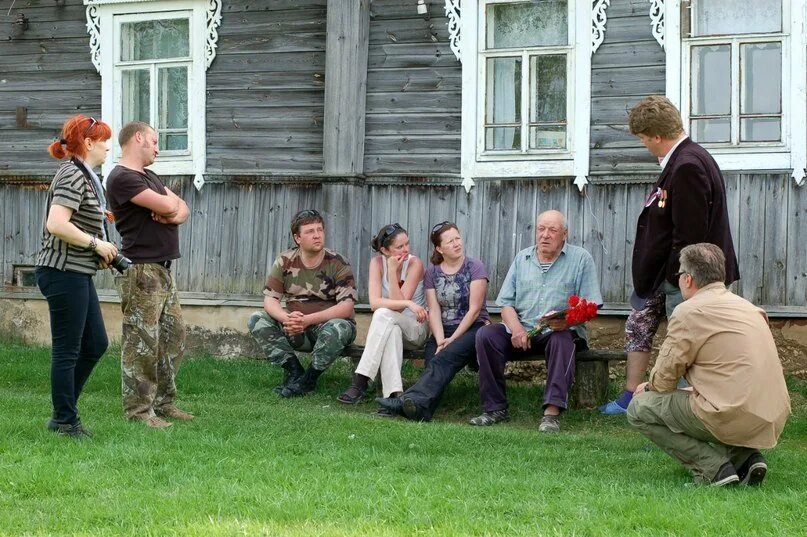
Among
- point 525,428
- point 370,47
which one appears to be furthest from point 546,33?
point 525,428

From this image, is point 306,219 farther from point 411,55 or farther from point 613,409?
point 613,409

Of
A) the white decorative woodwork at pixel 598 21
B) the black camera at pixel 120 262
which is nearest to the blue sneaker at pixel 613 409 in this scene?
the white decorative woodwork at pixel 598 21

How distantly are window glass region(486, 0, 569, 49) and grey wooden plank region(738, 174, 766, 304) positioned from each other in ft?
6.14

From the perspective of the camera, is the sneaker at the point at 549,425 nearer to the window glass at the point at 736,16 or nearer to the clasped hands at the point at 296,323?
the clasped hands at the point at 296,323

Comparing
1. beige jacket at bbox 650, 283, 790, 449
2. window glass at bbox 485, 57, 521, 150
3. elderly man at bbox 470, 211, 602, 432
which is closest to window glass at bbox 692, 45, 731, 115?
window glass at bbox 485, 57, 521, 150

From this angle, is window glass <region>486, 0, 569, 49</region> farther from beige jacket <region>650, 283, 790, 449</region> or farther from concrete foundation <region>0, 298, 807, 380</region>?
beige jacket <region>650, 283, 790, 449</region>

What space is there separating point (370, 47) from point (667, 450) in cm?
517

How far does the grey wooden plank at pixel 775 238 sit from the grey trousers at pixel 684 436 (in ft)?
10.9

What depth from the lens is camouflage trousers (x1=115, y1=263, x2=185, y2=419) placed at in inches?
266

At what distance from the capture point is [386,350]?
802 cm

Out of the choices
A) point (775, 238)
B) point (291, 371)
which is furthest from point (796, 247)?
point (291, 371)

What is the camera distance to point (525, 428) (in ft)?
24.2

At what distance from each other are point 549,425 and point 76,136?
11.0 feet

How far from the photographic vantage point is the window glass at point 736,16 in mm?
8586
